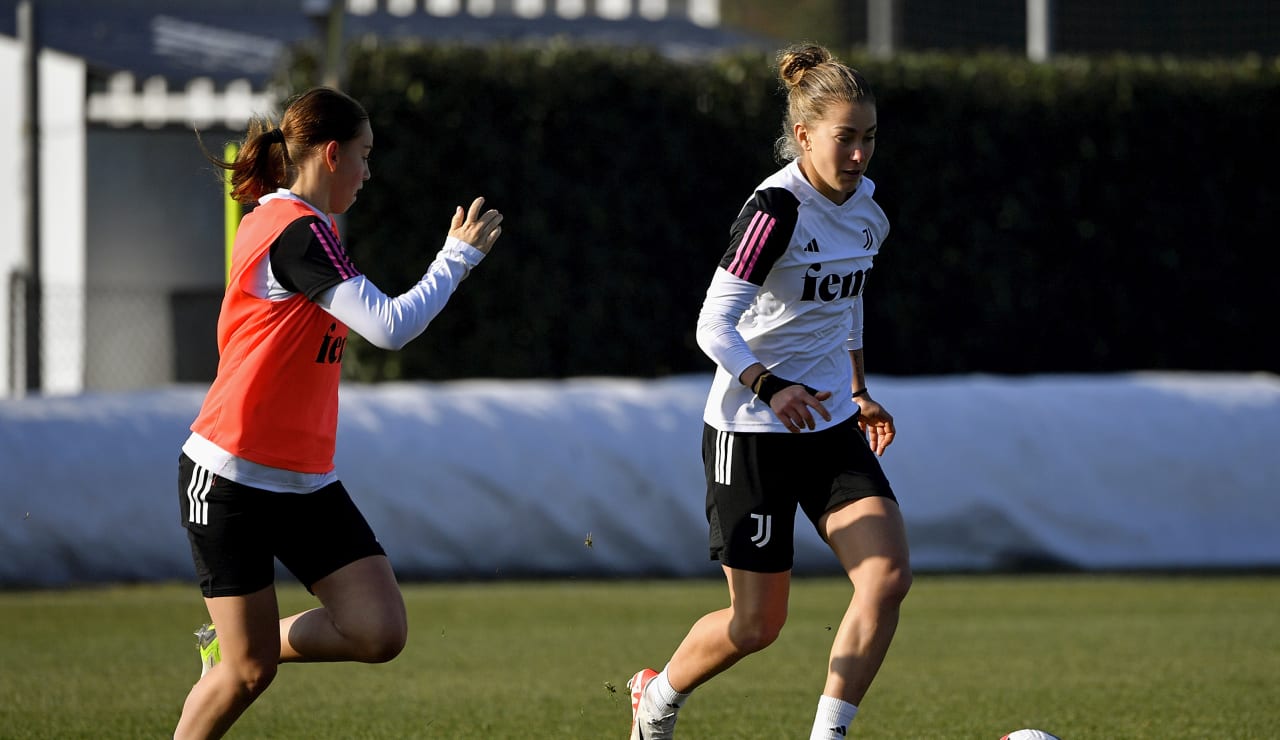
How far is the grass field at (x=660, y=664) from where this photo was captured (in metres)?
6.24

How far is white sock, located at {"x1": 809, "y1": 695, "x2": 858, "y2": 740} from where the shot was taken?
4.63 m

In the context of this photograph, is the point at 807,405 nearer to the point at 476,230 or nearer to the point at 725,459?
the point at 725,459

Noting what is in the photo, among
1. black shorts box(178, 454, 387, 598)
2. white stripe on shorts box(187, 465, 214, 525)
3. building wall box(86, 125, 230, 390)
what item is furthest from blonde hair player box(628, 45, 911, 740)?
building wall box(86, 125, 230, 390)

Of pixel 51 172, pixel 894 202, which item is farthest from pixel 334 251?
pixel 51 172

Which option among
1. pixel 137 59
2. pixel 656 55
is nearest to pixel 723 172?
pixel 656 55

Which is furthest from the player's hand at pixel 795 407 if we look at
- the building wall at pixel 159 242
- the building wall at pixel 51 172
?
the building wall at pixel 51 172

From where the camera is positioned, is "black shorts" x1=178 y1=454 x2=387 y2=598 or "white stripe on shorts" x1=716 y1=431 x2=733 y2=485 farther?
"white stripe on shorts" x1=716 y1=431 x2=733 y2=485

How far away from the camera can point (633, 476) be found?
451 inches

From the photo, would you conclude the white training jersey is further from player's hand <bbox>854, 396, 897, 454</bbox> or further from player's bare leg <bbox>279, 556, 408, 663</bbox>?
player's bare leg <bbox>279, 556, 408, 663</bbox>

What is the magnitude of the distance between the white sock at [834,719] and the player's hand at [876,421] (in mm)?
915

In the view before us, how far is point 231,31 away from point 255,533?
1877 cm

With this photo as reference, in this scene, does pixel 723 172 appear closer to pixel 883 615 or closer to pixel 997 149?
pixel 997 149

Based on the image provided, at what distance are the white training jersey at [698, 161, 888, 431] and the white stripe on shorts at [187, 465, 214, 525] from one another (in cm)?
136

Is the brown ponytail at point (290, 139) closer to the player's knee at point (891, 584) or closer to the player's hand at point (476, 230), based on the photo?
the player's hand at point (476, 230)
